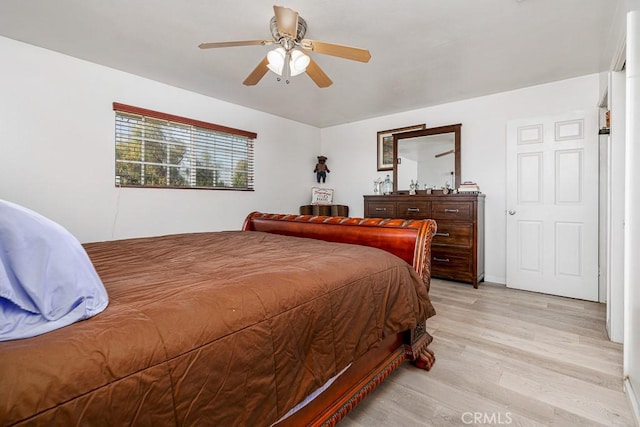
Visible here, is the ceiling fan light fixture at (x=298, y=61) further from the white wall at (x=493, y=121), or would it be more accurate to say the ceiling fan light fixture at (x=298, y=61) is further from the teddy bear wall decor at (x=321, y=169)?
the teddy bear wall decor at (x=321, y=169)

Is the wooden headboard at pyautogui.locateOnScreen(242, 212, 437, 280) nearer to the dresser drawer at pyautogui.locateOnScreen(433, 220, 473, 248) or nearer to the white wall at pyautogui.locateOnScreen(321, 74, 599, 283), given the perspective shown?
the dresser drawer at pyautogui.locateOnScreen(433, 220, 473, 248)

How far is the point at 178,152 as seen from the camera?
3705mm

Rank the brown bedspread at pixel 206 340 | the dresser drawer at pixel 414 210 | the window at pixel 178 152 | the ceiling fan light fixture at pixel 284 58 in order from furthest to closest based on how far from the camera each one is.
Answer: the dresser drawer at pixel 414 210 < the window at pixel 178 152 < the ceiling fan light fixture at pixel 284 58 < the brown bedspread at pixel 206 340

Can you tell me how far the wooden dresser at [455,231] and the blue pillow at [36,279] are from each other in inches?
145

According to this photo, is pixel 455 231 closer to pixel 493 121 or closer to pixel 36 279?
pixel 493 121

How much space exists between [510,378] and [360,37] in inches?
106

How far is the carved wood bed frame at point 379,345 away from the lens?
3.89 ft

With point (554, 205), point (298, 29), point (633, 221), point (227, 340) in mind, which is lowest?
point (227, 340)

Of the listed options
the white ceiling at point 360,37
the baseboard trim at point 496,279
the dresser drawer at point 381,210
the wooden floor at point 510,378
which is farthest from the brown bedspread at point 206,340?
the baseboard trim at point 496,279

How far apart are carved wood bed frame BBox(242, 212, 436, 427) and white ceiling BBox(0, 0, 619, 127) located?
5.14ft

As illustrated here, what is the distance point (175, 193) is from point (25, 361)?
11.2 ft

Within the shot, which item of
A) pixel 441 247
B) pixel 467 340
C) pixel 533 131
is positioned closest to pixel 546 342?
pixel 467 340

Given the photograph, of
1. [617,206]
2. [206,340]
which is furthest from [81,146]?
[617,206]

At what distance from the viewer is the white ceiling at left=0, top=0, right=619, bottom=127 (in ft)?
7.02
